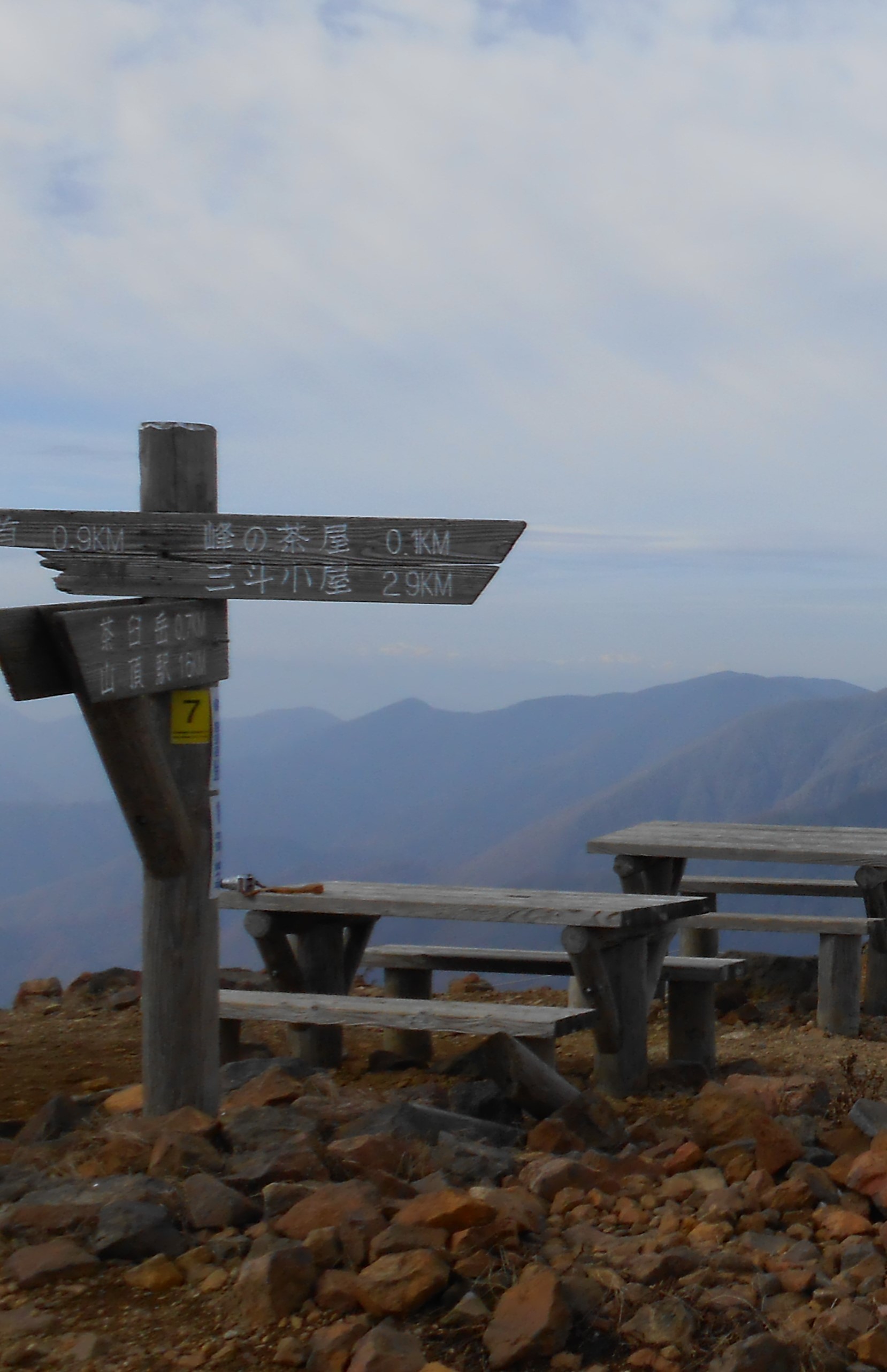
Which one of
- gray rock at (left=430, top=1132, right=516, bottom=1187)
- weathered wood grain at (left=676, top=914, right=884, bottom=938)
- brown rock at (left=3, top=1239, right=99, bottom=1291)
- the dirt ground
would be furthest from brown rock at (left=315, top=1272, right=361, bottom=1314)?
weathered wood grain at (left=676, top=914, right=884, bottom=938)

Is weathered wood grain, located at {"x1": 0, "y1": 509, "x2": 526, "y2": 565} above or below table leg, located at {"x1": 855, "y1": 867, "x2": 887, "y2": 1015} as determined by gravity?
above

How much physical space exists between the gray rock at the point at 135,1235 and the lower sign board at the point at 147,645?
1453 millimetres

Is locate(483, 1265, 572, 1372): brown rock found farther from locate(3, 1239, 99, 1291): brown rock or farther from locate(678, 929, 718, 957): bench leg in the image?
locate(678, 929, 718, 957): bench leg

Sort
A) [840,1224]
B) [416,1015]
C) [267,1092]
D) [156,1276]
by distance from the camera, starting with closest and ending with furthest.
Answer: [156,1276] → [840,1224] → [267,1092] → [416,1015]

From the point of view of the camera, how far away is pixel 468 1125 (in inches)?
185

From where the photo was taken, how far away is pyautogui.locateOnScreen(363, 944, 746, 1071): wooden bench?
6.64 metres

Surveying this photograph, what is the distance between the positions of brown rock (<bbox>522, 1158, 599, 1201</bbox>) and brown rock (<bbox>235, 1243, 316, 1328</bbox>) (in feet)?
2.96

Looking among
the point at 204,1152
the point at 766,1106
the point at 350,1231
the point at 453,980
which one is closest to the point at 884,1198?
the point at 766,1106

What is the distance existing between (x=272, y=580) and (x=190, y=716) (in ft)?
1.96

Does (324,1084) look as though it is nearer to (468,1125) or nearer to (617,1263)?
(468,1125)

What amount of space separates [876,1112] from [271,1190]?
2178 mm

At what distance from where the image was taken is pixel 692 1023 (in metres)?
6.67

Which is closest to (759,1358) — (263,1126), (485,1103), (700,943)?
(263,1126)

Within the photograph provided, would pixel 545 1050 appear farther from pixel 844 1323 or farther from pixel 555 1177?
pixel 844 1323
